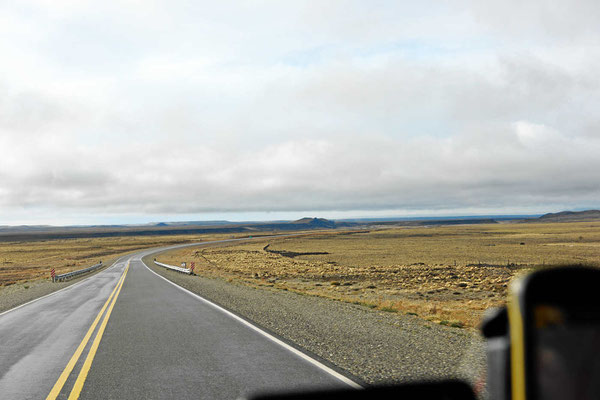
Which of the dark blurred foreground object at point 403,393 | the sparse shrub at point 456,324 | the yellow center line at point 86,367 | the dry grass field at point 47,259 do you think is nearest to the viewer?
the dark blurred foreground object at point 403,393

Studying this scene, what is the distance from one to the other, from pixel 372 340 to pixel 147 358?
194 inches

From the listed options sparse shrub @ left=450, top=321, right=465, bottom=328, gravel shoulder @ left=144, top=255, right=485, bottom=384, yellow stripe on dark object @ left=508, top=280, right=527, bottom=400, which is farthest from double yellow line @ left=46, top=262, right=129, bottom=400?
sparse shrub @ left=450, top=321, right=465, bottom=328

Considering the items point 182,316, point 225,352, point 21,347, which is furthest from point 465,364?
point 21,347

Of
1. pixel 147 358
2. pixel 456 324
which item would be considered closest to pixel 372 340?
pixel 456 324

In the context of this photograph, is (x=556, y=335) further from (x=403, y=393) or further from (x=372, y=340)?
(x=372, y=340)

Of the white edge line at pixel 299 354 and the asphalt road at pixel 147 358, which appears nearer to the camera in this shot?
the asphalt road at pixel 147 358

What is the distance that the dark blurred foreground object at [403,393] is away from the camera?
5.03 feet

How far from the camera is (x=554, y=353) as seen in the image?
1.16m

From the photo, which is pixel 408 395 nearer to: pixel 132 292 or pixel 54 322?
pixel 54 322

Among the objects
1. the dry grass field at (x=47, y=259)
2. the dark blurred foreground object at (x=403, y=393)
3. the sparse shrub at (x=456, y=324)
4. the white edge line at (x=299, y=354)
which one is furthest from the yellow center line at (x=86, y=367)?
the dry grass field at (x=47, y=259)

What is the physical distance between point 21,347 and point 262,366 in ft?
19.9

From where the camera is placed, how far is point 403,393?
5.39 feet

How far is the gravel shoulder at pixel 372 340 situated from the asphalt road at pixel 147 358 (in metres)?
0.67

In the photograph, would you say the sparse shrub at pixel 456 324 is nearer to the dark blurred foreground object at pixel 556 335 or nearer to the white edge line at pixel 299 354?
the white edge line at pixel 299 354
